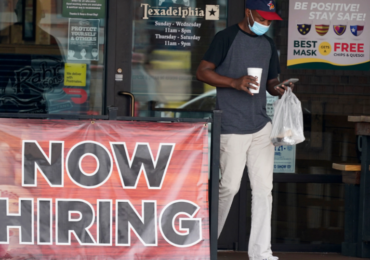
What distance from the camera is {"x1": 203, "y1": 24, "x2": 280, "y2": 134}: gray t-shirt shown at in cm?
411

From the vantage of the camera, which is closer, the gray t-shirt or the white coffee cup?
the white coffee cup

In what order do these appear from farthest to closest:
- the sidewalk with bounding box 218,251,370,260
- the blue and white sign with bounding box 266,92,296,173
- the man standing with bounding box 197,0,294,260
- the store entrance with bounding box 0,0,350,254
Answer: the blue and white sign with bounding box 266,92,296,173 → the store entrance with bounding box 0,0,350,254 → the sidewalk with bounding box 218,251,370,260 → the man standing with bounding box 197,0,294,260

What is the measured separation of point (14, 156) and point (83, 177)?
0.47 meters

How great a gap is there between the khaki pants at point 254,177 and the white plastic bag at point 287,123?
15 centimetres

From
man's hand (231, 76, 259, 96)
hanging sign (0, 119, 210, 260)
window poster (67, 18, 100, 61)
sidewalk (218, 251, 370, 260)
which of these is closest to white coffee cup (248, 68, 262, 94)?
man's hand (231, 76, 259, 96)

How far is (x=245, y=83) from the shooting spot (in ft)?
12.6

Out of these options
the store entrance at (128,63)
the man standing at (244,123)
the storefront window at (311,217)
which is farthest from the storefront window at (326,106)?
the man standing at (244,123)

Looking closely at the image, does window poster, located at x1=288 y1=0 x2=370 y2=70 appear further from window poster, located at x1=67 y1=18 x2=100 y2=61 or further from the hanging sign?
the hanging sign

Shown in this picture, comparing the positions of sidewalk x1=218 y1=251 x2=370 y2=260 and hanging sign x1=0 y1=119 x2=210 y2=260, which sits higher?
hanging sign x1=0 y1=119 x2=210 y2=260

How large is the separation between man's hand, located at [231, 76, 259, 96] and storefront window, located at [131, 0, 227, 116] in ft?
4.34

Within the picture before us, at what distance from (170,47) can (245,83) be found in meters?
1.52

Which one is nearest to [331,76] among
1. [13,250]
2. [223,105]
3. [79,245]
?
[223,105]

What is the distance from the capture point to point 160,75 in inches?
205

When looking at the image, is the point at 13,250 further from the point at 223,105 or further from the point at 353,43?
the point at 353,43
